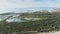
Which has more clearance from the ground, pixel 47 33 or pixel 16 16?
pixel 16 16

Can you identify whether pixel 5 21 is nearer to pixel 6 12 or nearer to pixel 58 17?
pixel 6 12

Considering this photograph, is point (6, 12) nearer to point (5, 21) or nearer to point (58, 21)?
point (5, 21)

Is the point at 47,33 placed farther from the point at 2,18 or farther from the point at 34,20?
the point at 2,18

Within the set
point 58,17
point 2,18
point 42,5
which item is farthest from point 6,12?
point 58,17

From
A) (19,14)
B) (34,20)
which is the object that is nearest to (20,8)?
(19,14)

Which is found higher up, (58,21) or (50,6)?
(50,6)

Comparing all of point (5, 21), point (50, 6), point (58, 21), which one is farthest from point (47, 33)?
point (5, 21)

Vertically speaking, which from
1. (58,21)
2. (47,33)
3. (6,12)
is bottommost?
(47,33)
